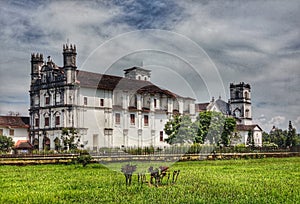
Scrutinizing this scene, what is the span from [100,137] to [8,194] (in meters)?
44.3

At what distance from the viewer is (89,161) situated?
3142 cm

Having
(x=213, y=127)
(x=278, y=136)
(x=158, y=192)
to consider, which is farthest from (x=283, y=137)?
(x=158, y=192)

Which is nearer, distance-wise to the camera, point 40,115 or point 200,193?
point 200,193

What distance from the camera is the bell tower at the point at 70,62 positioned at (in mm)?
57375

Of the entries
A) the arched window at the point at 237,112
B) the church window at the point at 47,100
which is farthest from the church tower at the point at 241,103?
the church window at the point at 47,100

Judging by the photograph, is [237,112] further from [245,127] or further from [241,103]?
[245,127]

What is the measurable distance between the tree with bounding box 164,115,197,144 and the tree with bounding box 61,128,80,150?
11785mm

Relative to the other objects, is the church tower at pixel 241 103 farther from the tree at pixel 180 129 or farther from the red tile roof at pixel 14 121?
the red tile roof at pixel 14 121

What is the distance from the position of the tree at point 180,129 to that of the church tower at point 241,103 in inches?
2017

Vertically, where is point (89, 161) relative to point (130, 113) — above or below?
below

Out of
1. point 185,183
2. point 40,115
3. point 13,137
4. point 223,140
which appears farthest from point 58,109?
point 185,183

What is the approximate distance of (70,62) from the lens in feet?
192

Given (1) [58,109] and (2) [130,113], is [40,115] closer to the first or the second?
(1) [58,109]

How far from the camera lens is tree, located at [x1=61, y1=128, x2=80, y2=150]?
55.3m
